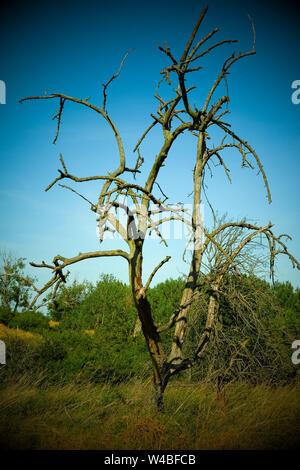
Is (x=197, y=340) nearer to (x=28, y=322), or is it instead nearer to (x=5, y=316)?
(x=28, y=322)

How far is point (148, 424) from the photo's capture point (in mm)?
3891

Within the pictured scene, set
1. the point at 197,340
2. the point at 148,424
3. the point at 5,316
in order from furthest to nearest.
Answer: the point at 5,316, the point at 197,340, the point at 148,424

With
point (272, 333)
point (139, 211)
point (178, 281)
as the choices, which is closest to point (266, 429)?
point (139, 211)

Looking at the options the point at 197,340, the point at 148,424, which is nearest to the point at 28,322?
the point at 197,340

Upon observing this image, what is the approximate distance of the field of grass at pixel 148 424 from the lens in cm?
375

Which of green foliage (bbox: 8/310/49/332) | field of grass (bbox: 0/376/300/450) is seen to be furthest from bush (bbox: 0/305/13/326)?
field of grass (bbox: 0/376/300/450)

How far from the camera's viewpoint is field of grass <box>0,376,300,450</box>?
3748 millimetres

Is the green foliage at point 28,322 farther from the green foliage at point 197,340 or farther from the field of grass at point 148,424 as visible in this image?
the field of grass at point 148,424

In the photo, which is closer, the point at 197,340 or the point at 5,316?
the point at 197,340

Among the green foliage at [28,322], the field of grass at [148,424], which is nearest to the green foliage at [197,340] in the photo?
the green foliage at [28,322]
